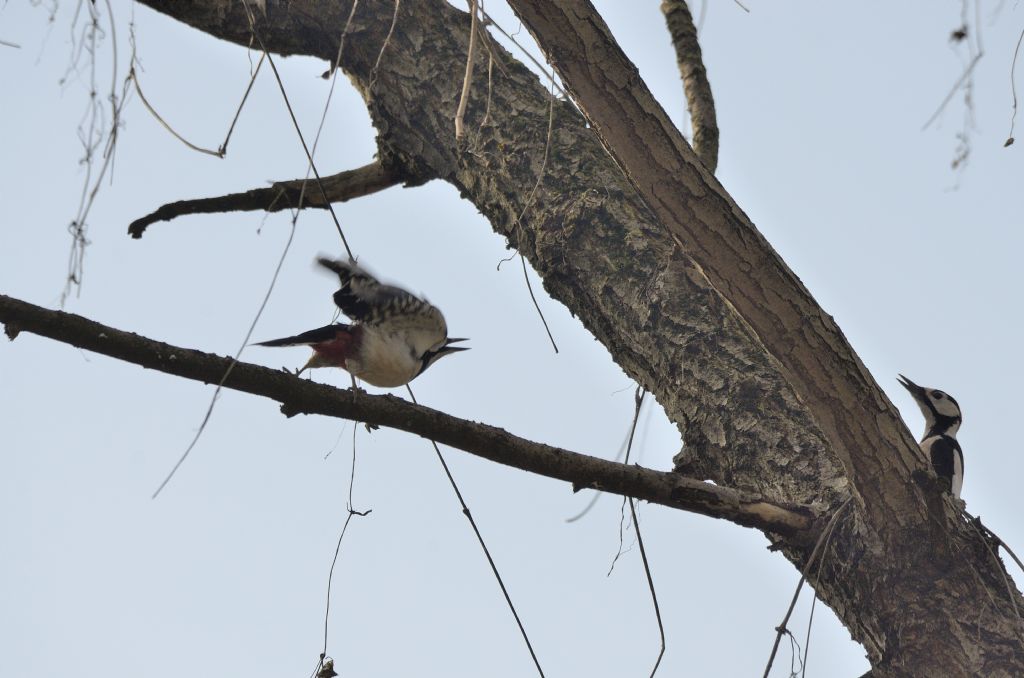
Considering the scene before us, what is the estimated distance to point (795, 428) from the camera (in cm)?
274

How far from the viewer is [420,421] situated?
2.19 meters

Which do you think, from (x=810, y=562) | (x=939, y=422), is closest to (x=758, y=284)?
(x=810, y=562)

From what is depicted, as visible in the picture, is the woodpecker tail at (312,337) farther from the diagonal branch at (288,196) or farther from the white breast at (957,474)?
the white breast at (957,474)

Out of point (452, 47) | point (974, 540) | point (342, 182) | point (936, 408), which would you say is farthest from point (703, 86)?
point (936, 408)

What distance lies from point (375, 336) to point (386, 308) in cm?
10

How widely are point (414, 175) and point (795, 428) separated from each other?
178 centimetres

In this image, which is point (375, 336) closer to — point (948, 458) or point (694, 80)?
point (694, 80)

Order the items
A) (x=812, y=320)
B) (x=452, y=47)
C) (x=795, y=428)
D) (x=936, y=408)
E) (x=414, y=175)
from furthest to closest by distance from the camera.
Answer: (x=936, y=408)
(x=414, y=175)
(x=452, y=47)
(x=795, y=428)
(x=812, y=320)

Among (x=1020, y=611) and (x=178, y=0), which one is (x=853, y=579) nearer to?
(x=1020, y=611)

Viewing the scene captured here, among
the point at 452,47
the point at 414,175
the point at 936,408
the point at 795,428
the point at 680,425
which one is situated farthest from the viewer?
the point at 936,408

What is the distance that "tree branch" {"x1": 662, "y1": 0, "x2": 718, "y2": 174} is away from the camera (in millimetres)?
3814

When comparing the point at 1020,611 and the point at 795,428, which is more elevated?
the point at 795,428

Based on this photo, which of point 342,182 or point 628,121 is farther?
point 342,182

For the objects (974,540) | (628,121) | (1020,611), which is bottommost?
(1020,611)
